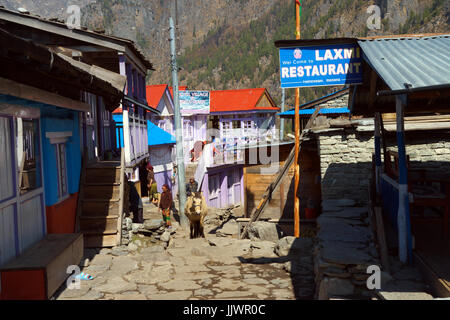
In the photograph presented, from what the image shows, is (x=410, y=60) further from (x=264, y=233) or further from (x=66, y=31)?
(x=66, y=31)

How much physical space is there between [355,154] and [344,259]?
7027 mm

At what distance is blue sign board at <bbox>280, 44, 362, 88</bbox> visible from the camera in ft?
23.0

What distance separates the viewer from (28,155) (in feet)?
23.4

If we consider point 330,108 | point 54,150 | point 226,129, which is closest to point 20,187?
point 54,150

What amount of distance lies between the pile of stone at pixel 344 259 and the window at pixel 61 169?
535 centimetres

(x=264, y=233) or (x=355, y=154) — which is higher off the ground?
(x=355, y=154)

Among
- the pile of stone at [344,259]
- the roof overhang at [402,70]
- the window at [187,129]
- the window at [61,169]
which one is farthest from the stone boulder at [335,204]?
the window at [187,129]

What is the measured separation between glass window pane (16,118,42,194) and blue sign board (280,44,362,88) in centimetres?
425

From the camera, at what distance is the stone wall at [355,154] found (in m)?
11.9

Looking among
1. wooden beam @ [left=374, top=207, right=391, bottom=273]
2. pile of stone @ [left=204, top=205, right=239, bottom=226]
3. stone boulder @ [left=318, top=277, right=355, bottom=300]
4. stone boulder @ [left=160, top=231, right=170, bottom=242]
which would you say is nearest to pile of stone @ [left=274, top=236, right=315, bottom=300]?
stone boulder @ [left=318, top=277, right=355, bottom=300]

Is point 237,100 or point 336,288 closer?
point 336,288

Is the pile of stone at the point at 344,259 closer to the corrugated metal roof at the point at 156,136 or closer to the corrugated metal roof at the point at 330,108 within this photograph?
the corrugated metal roof at the point at 330,108

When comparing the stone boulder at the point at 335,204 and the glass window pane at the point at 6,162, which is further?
the stone boulder at the point at 335,204
